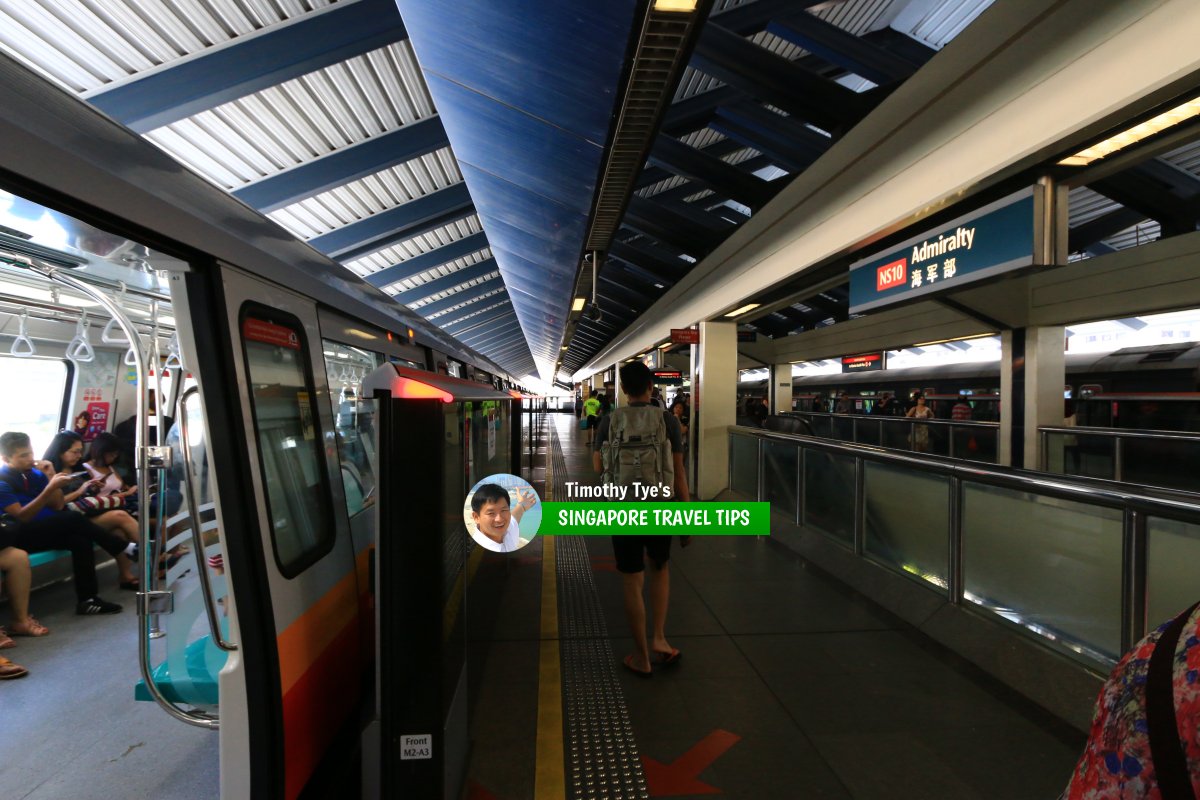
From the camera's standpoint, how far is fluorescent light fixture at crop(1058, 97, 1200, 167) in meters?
3.18

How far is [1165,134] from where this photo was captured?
11.4 ft

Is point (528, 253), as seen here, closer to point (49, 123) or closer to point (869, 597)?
point (869, 597)

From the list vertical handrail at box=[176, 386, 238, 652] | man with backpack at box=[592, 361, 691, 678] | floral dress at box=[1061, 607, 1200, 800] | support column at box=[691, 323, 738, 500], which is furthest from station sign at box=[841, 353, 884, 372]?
floral dress at box=[1061, 607, 1200, 800]

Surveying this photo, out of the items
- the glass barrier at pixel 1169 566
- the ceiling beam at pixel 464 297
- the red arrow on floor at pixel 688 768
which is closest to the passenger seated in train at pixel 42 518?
the red arrow on floor at pixel 688 768

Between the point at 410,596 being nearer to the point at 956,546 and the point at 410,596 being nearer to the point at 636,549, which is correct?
the point at 636,549

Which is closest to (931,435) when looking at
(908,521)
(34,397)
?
(908,521)

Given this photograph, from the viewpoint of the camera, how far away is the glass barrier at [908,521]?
4.70m

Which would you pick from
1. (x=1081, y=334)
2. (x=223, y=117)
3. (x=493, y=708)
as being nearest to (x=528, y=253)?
(x=223, y=117)

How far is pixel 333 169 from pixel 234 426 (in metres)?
8.96

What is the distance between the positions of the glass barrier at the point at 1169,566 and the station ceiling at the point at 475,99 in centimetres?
331

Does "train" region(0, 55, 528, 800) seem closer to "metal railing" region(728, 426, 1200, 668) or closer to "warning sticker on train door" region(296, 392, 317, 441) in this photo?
"warning sticker on train door" region(296, 392, 317, 441)

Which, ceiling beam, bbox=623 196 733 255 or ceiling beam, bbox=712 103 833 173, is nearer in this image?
ceiling beam, bbox=712 103 833 173

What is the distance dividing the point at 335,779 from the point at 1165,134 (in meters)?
5.11

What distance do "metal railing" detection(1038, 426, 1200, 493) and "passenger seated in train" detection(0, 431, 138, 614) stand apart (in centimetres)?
914
